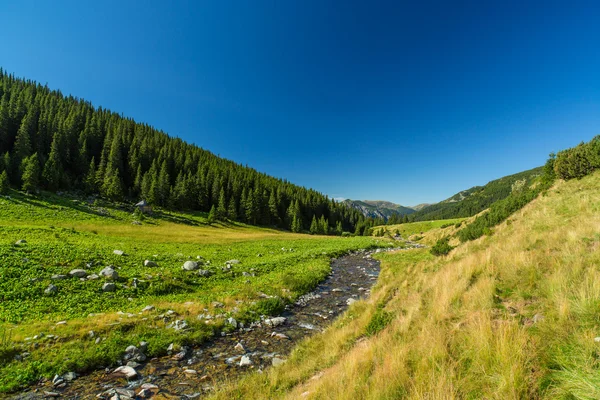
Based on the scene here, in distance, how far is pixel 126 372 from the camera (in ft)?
22.8

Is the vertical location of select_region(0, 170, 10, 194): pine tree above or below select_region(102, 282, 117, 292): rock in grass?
above

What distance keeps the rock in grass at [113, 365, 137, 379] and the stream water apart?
0.12 meters

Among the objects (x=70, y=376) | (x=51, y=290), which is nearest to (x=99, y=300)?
(x=51, y=290)

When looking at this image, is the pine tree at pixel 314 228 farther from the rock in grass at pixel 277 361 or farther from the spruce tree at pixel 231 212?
the rock in grass at pixel 277 361

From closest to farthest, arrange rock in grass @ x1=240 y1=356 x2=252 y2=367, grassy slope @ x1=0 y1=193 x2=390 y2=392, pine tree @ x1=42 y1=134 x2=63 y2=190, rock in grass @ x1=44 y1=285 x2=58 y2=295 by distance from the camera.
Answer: grassy slope @ x1=0 y1=193 x2=390 y2=392
rock in grass @ x1=240 y1=356 x2=252 y2=367
rock in grass @ x1=44 y1=285 x2=58 y2=295
pine tree @ x1=42 y1=134 x2=63 y2=190

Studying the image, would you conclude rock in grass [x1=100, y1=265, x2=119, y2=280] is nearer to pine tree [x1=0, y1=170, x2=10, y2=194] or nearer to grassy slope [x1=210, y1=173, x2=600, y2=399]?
grassy slope [x1=210, y1=173, x2=600, y2=399]

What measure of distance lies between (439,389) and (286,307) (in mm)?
9938

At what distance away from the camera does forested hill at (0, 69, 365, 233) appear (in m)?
63.5

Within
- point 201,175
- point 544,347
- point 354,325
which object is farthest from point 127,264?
point 201,175

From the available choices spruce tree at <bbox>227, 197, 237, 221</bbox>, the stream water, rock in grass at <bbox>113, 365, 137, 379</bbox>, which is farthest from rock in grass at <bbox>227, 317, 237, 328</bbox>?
spruce tree at <bbox>227, 197, 237, 221</bbox>

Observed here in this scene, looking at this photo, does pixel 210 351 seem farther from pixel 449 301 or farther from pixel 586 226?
pixel 586 226

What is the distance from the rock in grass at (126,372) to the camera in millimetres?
6836

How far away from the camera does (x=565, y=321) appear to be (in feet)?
14.8

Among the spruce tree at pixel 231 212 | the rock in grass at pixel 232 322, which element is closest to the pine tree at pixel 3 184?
the spruce tree at pixel 231 212
